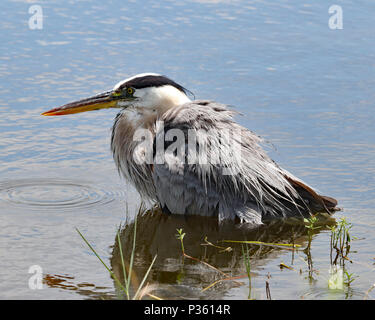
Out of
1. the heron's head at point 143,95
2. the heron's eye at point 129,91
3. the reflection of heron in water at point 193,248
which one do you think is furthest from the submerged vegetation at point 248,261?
the heron's eye at point 129,91

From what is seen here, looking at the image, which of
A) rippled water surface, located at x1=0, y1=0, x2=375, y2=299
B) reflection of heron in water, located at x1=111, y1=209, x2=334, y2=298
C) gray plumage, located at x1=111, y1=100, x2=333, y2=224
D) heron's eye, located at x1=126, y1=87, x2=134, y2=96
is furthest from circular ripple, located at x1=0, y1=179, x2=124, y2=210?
heron's eye, located at x1=126, y1=87, x2=134, y2=96

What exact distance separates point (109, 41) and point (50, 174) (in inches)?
148

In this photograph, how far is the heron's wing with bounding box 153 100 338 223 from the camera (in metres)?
5.59

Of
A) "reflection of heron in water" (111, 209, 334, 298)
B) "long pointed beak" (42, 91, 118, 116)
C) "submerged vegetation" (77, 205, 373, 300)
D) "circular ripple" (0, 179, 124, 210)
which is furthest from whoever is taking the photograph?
"long pointed beak" (42, 91, 118, 116)

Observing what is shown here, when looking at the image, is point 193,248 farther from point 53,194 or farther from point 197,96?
point 197,96

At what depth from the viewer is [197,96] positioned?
7.88 meters

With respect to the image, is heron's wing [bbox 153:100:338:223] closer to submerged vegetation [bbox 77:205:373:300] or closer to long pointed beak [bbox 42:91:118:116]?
submerged vegetation [bbox 77:205:373:300]

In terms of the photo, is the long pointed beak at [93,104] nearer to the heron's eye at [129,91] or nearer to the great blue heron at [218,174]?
the heron's eye at [129,91]

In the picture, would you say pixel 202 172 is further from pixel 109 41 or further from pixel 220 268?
pixel 109 41

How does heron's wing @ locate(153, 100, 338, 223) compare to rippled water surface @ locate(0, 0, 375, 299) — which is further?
heron's wing @ locate(153, 100, 338, 223)

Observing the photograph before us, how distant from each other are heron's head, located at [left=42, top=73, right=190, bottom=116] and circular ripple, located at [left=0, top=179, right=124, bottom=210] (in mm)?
789

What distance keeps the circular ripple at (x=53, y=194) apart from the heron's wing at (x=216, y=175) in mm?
589

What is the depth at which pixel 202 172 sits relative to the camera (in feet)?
18.3

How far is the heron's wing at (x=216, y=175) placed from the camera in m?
5.59
